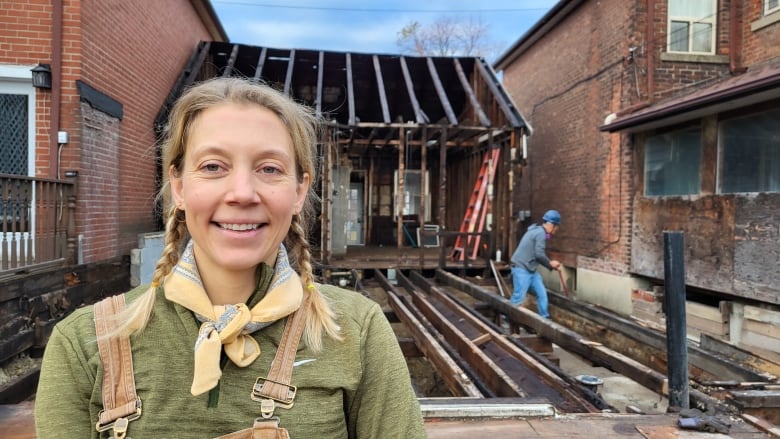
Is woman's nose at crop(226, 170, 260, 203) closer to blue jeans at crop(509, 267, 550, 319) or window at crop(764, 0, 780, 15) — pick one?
blue jeans at crop(509, 267, 550, 319)

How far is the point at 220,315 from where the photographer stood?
1.20m

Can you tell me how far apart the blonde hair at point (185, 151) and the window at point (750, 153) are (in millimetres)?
7467

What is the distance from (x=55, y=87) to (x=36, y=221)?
176cm

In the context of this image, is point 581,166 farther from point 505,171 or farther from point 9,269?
point 9,269

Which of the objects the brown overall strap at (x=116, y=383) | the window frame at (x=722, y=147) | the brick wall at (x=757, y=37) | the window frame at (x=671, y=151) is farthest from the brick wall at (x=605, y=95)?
the brown overall strap at (x=116, y=383)

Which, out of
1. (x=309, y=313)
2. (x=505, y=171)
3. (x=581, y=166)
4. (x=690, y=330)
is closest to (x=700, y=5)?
(x=581, y=166)

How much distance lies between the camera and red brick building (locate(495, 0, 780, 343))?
657 centimetres

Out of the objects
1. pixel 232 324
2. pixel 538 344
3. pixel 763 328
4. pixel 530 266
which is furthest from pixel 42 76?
pixel 763 328

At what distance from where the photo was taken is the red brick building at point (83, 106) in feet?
18.4

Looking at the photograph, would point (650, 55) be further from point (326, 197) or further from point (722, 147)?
point (326, 197)

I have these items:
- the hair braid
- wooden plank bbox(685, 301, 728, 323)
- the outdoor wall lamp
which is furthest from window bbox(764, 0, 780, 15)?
the outdoor wall lamp

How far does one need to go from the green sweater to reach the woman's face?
0.20 metres

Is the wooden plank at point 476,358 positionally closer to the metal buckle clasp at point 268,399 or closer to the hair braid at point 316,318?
the hair braid at point 316,318

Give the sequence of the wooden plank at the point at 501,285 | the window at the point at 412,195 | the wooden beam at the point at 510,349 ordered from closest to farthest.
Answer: the wooden beam at the point at 510,349 < the wooden plank at the point at 501,285 < the window at the point at 412,195
